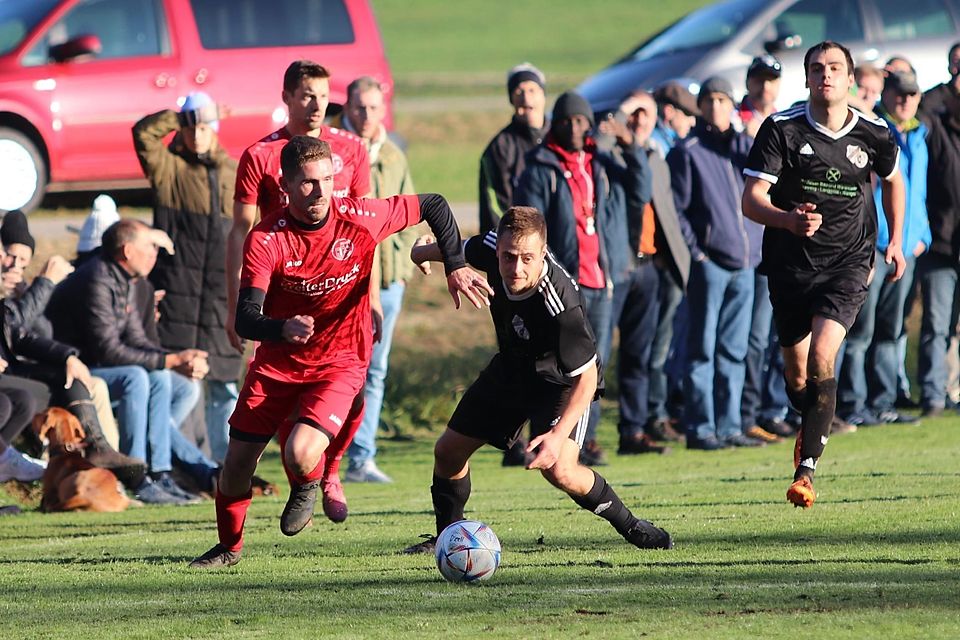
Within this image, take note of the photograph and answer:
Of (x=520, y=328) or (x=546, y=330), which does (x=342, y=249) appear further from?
(x=546, y=330)

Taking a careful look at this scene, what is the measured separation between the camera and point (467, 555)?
7.09m

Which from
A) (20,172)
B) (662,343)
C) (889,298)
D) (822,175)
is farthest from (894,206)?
(20,172)

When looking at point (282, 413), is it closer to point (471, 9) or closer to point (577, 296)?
point (577, 296)

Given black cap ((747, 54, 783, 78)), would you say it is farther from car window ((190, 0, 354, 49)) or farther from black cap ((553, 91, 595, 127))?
car window ((190, 0, 354, 49))

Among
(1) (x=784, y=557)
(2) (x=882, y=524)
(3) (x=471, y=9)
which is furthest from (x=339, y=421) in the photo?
(3) (x=471, y=9)

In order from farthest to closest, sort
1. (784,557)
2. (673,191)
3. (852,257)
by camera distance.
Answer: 1. (673,191)
2. (852,257)
3. (784,557)

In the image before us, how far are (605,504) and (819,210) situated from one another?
2.49 m

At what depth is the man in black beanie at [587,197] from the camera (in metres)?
11.7

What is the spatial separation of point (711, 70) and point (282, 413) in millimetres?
10085

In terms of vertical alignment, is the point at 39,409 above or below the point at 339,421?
below

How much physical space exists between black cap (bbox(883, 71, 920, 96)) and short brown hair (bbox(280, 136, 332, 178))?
6.90m

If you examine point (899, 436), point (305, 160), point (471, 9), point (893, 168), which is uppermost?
point (305, 160)

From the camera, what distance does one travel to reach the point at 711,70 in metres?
16.9

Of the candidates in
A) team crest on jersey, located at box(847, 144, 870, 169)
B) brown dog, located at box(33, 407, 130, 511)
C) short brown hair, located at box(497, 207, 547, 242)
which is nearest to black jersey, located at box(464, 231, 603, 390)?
short brown hair, located at box(497, 207, 547, 242)
